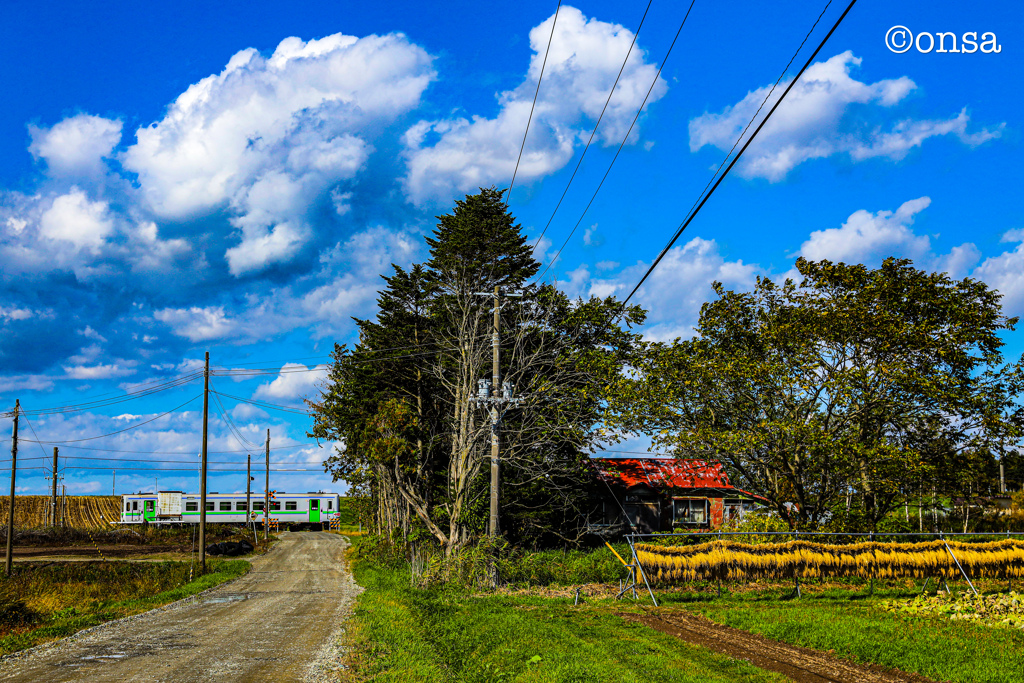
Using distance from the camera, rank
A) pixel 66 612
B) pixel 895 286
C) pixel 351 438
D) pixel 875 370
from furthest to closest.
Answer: pixel 351 438, pixel 895 286, pixel 875 370, pixel 66 612

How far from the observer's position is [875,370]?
2356 cm

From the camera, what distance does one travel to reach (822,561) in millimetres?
18172

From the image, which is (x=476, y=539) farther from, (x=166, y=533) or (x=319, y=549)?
(x=166, y=533)

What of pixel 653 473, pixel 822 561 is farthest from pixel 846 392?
pixel 653 473

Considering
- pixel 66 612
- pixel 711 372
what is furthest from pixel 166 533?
pixel 711 372

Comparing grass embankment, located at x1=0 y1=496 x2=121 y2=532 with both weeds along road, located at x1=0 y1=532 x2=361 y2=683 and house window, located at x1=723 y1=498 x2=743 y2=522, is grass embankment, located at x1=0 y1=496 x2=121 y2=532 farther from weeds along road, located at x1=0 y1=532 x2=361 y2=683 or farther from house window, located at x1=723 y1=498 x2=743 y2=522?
house window, located at x1=723 y1=498 x2=743 y2=522

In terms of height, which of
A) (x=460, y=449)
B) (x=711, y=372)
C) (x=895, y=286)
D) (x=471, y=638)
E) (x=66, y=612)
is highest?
(x=895, y=286)

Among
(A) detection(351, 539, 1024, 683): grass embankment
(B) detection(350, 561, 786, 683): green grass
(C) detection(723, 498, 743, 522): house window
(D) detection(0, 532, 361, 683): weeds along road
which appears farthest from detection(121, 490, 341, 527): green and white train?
(B) detection(350, 561, 786, 683): green grass

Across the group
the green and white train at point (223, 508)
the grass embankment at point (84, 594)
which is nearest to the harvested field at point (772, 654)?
the grass embankment at point (84, 594)

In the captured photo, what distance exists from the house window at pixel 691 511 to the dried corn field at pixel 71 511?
73.6 meters

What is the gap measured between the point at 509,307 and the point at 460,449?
8.44 metres

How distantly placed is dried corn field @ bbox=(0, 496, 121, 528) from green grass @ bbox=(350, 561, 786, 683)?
8119 cm

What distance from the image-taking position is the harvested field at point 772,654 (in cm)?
1071

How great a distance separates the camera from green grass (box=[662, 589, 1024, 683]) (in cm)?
1088
